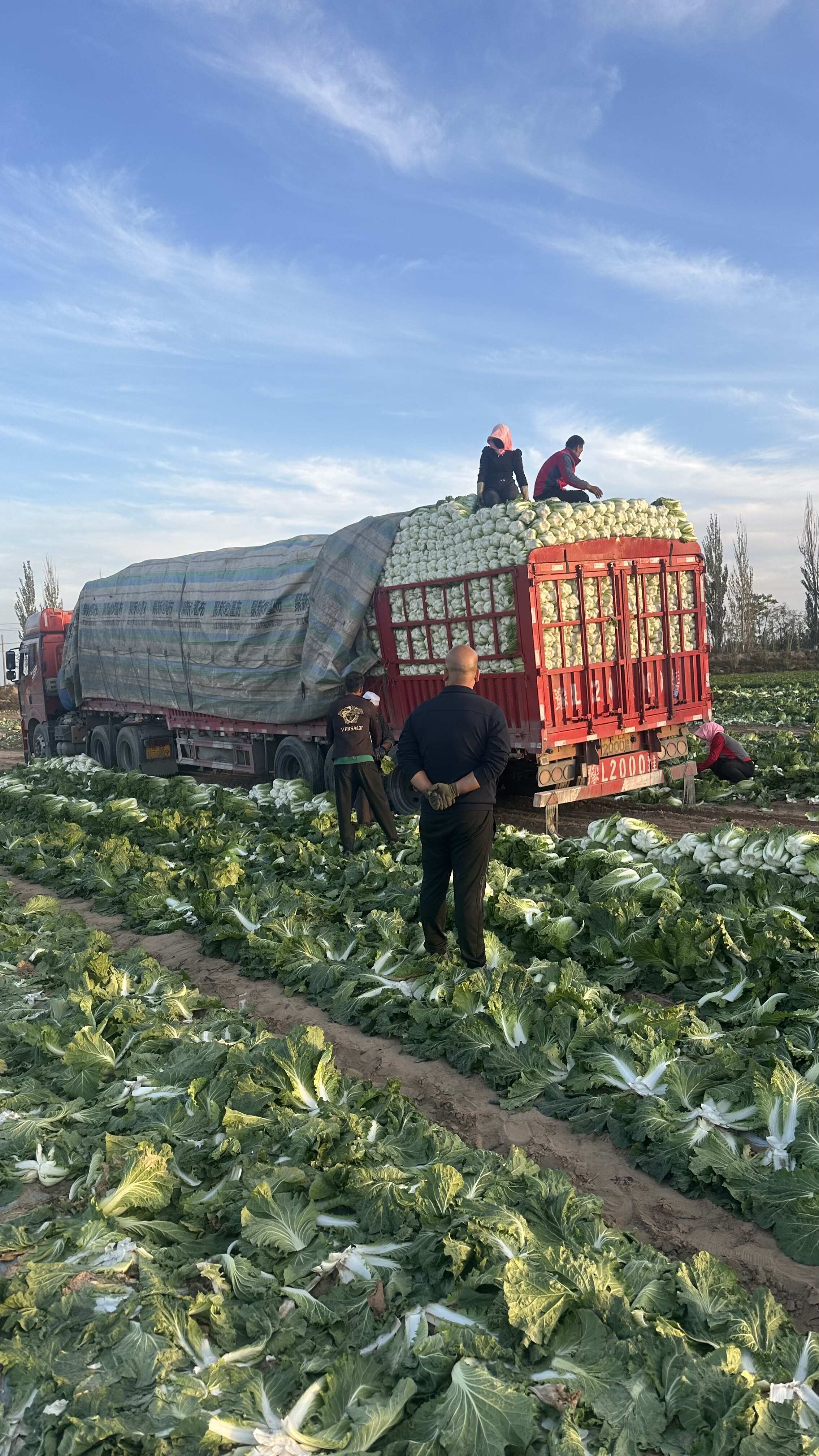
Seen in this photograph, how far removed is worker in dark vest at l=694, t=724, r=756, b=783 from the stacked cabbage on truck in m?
0.31

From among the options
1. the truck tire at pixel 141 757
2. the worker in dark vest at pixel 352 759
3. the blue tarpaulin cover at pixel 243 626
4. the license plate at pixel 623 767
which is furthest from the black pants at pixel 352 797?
the truck tire at pixel 141 757

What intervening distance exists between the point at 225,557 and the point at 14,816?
5019 millimetres

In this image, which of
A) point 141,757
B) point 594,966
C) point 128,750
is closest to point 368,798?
point 594,966

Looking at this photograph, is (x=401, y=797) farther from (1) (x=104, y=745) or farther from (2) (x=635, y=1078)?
(1) (x=104, y=745)

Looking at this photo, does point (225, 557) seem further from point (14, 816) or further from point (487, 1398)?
point (487, 1398)

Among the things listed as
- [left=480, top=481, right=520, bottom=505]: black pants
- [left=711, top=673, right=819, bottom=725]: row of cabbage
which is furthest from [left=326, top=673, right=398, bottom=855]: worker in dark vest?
[left=711, top=673, right=819, bottom=725]: row of cabbage

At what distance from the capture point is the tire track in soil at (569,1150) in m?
3.42

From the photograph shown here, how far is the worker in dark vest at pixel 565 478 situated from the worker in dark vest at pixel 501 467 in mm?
213

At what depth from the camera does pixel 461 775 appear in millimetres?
5973

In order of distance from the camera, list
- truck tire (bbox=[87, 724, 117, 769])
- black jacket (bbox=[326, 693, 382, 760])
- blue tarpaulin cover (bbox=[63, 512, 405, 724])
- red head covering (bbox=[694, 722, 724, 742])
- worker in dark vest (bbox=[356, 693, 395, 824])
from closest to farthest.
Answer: black jacket (bbox=[326, 693, 382, 760]) < worker in dark vest (bbox=[356, 693, 395, 824]) < red head covering (bbox=[694, 722, 724, 742]) < blue tarpaulin cover (bbox=[63, 512, 405, 724]) < truck tire (bbox=[87, 724, 117, 769])

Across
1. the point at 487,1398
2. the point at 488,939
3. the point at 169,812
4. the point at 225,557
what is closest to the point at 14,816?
the point at 169,812

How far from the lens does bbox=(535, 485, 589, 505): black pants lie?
10828mm

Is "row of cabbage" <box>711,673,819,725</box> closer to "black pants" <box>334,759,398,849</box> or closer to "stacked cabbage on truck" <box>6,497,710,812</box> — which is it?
"stacked cabbage on truck" <box>6,497,710,812</box>

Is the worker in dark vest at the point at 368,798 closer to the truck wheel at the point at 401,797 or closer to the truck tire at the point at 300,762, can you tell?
the truck wheel at the point at 401,797
